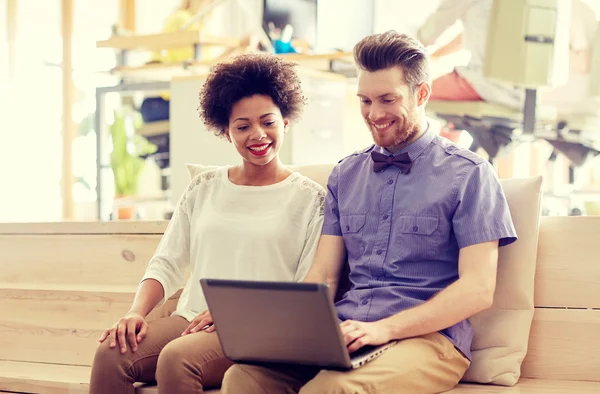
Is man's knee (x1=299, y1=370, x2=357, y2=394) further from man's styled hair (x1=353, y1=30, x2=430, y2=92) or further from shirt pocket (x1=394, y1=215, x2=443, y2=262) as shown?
man's styled hair (x1=353, y1=30, x2=430, y2=92)

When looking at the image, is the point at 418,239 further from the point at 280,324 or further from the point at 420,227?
the point at 280,324

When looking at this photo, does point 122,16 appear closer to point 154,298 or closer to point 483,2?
point 483,2

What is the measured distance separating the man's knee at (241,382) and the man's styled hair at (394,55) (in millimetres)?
653

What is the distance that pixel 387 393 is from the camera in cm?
150

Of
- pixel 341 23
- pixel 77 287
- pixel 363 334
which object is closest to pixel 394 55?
pixel 363 334

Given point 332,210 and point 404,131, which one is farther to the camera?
point 332,210

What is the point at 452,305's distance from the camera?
159 centimetres

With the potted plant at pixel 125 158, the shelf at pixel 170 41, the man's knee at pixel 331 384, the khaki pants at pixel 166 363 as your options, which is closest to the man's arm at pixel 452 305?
the man's knee at pixel 331 384

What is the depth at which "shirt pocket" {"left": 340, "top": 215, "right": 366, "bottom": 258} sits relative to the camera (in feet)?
5.82

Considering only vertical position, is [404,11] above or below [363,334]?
above

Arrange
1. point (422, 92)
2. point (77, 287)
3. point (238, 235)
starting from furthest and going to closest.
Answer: point (77, 287)
point (238, 235)
point (422, 92)

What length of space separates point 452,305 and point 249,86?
2.35ft

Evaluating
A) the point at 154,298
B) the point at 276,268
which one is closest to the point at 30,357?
the point at 154,298

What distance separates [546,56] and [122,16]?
4.41 metres
